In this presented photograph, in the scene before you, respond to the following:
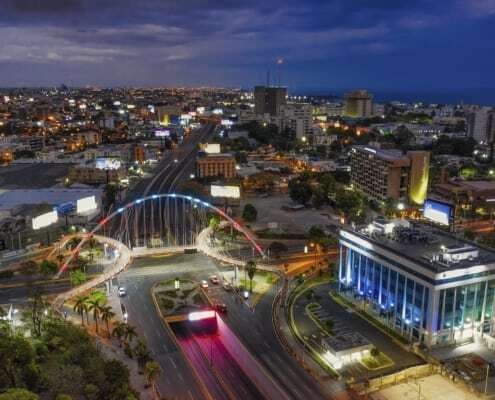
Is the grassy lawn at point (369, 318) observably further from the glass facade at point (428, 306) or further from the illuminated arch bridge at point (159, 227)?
the illuminated arch bridge at point (159, 227)

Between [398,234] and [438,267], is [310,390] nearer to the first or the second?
[438,267]

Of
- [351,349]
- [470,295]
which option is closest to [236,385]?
[351,349]

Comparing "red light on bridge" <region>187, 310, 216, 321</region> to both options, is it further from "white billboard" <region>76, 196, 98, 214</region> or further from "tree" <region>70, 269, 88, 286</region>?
"white billboard" <region>76, 196, 98, 214</region>

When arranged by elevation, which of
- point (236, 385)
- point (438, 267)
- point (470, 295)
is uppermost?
point (438, 267)

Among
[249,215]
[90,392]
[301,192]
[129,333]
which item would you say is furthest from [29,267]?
[301,192]

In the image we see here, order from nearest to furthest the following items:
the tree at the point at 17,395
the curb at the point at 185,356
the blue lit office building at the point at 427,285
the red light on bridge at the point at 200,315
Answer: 1. the tree at the point at 17,395
2. the curb at the point at 185,356
3. the blue lit office building at the point at 427,285
4. the red light on bridge at the point at 200,315

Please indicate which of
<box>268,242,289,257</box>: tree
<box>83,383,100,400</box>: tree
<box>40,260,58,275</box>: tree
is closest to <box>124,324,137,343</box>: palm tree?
<box>83,383,100,400</box>: tree

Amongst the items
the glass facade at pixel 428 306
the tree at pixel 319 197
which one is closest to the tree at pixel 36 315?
the glass facade at pixel 428 306
